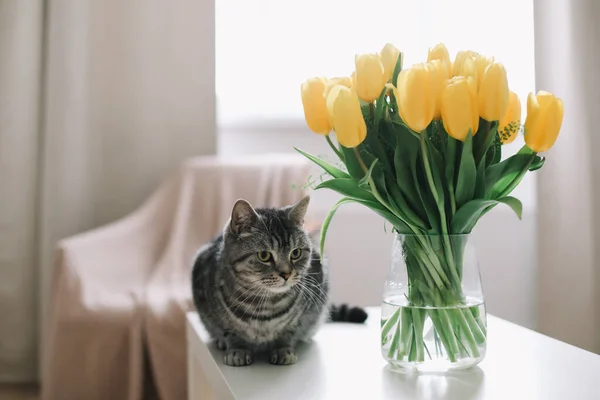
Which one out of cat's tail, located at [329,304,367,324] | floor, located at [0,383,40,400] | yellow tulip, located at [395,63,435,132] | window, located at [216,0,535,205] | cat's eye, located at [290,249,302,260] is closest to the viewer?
yellow tulip, located at [395,63,435,132]

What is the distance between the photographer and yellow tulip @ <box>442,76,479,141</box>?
660 mm

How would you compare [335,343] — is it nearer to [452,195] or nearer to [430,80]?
[452,195]

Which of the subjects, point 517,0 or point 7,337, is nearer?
point 7,337

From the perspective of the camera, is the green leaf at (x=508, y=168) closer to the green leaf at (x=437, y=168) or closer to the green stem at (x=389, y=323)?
the green leaf at (x=437, y=168)

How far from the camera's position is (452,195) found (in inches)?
28.6

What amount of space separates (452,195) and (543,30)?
1993 millimetres

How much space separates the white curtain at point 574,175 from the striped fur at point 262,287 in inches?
70.9

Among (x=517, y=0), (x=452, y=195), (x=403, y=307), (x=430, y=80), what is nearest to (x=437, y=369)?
(x=403, y=307)

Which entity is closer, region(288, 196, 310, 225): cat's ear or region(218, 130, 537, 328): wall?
region(288, 196, 310, 225): cat's ear

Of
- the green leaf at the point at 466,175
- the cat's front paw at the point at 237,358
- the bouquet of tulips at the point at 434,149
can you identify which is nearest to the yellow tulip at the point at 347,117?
the bouquet of tulips at the point at 434,149

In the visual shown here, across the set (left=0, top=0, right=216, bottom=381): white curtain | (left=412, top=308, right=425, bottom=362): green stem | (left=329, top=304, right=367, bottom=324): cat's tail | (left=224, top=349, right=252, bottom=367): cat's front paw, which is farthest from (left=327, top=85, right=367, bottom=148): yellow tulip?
(left=0, top=0, right=216, bottom=381): white curtain

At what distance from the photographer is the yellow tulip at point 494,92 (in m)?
0.67

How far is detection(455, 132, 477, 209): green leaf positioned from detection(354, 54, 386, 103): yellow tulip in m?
0.12

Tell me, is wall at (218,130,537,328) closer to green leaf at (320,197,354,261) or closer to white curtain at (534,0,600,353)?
white curtain at (534,0,600,353)
